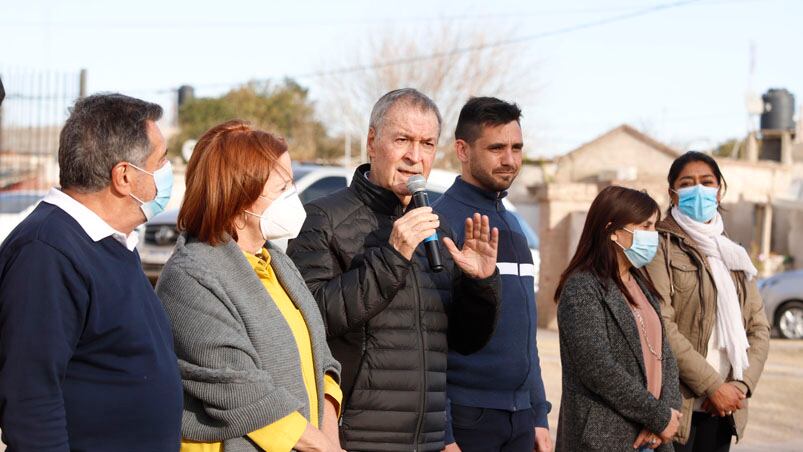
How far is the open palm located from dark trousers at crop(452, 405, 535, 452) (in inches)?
28.2

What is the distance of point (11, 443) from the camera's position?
118 inches

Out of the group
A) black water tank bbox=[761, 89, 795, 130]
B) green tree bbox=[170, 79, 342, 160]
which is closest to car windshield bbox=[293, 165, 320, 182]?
black water tank bbox=[761, 89, 795, 130]

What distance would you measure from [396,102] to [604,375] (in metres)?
1.61

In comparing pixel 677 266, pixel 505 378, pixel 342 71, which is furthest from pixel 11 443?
pixel 342 71

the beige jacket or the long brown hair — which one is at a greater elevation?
the long brown hair

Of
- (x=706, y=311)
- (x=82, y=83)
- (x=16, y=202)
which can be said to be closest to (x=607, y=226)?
(x=706, y=311)

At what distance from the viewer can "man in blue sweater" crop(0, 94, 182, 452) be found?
9.80 feet

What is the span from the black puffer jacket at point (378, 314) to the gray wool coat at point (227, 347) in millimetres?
445

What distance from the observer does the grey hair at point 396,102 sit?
462 centimetres

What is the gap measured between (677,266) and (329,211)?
7.48 ft

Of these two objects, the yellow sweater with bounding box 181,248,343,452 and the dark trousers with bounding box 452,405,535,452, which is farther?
the dark trousers with bounding box 452,405,535,452

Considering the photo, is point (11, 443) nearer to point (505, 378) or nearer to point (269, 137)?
point (269, 137)

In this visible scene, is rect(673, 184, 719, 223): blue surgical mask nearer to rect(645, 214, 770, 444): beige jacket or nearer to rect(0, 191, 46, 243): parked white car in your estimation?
rect(645, 214, 770, 444): beige jacket

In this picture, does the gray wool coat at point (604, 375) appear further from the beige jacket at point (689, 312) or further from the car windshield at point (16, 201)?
the car windshield at point (16, 201)
